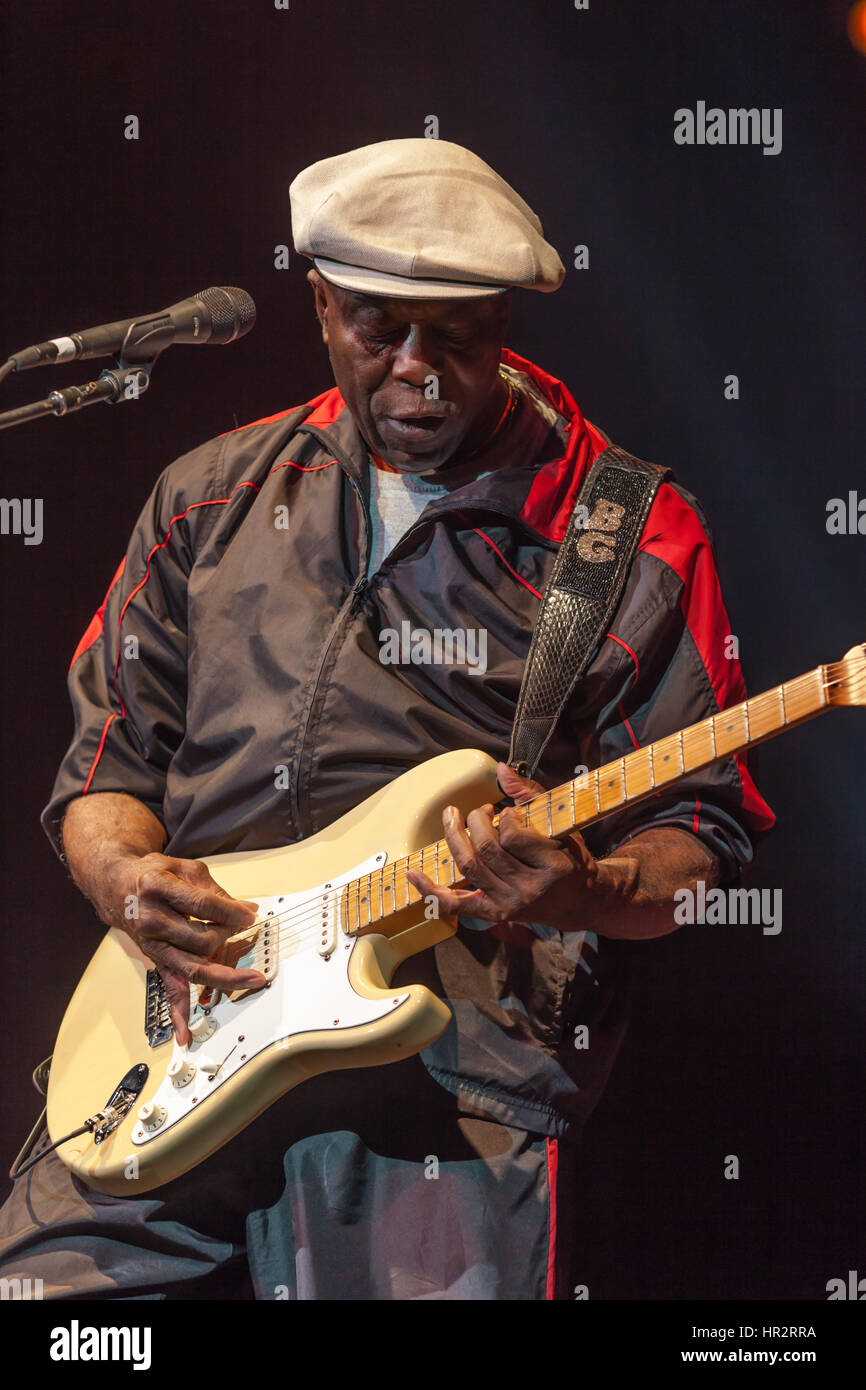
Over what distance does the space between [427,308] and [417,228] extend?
0.34 feet

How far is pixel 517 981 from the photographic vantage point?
6.23ft

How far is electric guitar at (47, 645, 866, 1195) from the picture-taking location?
1.70 metres

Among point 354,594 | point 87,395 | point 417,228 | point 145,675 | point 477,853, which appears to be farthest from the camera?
point 145,675

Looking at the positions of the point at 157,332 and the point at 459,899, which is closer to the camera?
the point at 459,899

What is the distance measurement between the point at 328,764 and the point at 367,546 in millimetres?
311

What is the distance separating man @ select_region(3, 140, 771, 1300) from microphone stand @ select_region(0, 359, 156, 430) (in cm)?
29

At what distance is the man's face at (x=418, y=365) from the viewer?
190 centimetres

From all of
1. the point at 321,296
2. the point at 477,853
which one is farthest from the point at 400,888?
the point at 321,296

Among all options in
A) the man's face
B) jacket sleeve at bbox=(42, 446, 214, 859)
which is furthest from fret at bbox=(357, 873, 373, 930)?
the man's face

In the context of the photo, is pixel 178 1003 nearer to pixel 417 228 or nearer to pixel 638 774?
pixel 638 774

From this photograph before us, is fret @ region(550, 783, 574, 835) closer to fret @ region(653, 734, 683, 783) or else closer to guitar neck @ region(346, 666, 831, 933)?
guitar neck @ region(346, 666, 831, 933)

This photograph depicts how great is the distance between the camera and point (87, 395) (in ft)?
5.86

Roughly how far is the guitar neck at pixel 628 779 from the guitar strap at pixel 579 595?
0.50ft

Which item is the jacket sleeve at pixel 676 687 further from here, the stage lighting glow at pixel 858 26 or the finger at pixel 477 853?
the stage lighting glow at pixel 858 26
